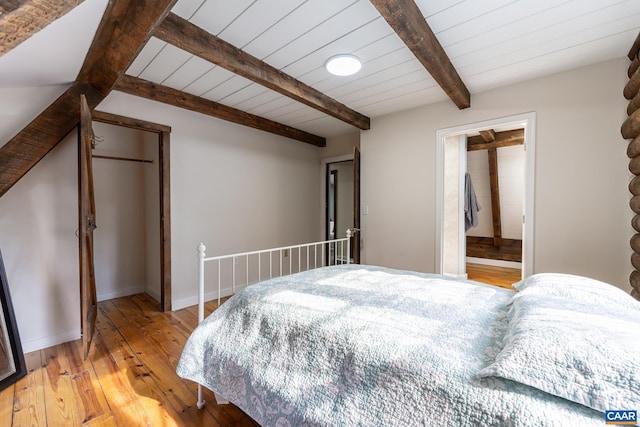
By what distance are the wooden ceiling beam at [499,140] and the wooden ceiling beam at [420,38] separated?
226cm

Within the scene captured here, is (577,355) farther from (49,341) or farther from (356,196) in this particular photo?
(49,341)

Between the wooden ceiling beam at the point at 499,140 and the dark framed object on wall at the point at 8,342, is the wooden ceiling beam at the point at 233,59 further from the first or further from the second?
the wooden ceiling beam at the point at 499,140

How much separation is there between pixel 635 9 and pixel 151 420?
12.1 ft

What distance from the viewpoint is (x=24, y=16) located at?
0.62 meters

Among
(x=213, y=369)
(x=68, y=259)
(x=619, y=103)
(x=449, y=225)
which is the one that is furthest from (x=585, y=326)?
(x=68, y=259)

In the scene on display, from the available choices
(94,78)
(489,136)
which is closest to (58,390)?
(94,78)

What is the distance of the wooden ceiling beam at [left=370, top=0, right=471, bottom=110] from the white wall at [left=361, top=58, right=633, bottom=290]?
0.64m

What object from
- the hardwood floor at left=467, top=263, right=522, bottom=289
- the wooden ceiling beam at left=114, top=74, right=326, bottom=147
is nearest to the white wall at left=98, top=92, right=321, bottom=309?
the wooden ceiling beam at left=114, top=74, right=326, bottom=147

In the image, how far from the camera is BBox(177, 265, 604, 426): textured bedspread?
77 centimetres

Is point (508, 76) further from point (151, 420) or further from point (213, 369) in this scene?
point (151, 420)

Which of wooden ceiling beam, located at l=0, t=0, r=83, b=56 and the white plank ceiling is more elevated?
the white plank ceiling

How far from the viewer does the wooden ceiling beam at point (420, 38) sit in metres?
1.45

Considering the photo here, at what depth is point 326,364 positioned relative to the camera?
1.06 m

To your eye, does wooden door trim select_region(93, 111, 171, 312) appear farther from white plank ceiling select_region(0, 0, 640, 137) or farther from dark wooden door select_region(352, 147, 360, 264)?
dark wooden door select_region(352, 147, 360, 264)
